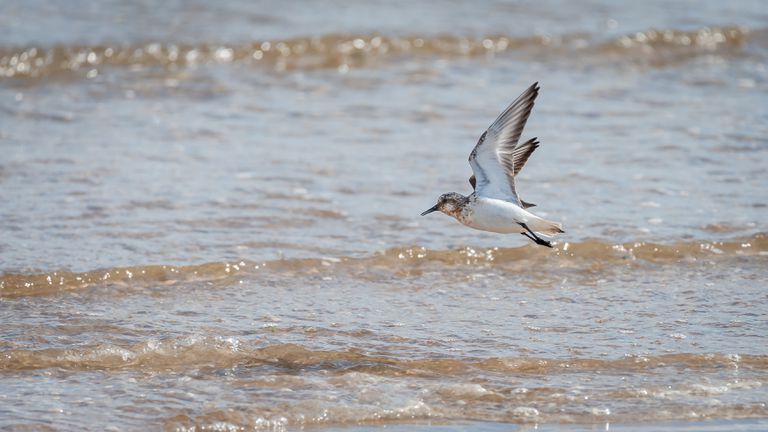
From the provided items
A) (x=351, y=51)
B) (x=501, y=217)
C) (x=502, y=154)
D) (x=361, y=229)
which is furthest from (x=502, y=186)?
(x=351, y=51)

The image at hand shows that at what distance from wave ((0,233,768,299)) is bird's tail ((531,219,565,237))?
2.25ft

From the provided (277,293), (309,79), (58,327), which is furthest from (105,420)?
(309,79)

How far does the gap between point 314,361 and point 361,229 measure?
2.11 metres

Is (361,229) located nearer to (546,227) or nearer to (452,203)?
(452,203)

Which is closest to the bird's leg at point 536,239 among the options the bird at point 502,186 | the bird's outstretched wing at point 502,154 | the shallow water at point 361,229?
the bird at point 502,186

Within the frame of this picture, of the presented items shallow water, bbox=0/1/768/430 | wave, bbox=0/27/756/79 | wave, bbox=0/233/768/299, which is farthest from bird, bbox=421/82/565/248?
wave, bbox=0/27/756/79

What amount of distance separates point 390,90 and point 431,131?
5.18ft

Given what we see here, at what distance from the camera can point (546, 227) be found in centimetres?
611

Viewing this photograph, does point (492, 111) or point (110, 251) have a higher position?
point (492, 111)

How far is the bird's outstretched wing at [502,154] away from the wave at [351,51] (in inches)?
230

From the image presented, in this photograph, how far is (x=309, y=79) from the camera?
11.5 meters

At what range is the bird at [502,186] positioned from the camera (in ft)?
19.9

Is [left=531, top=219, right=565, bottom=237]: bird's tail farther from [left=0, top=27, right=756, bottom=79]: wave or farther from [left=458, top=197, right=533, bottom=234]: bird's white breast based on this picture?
[left=0, top=27, right=756, bottom=79]: wave

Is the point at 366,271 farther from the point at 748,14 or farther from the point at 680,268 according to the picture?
the point at 748,14
